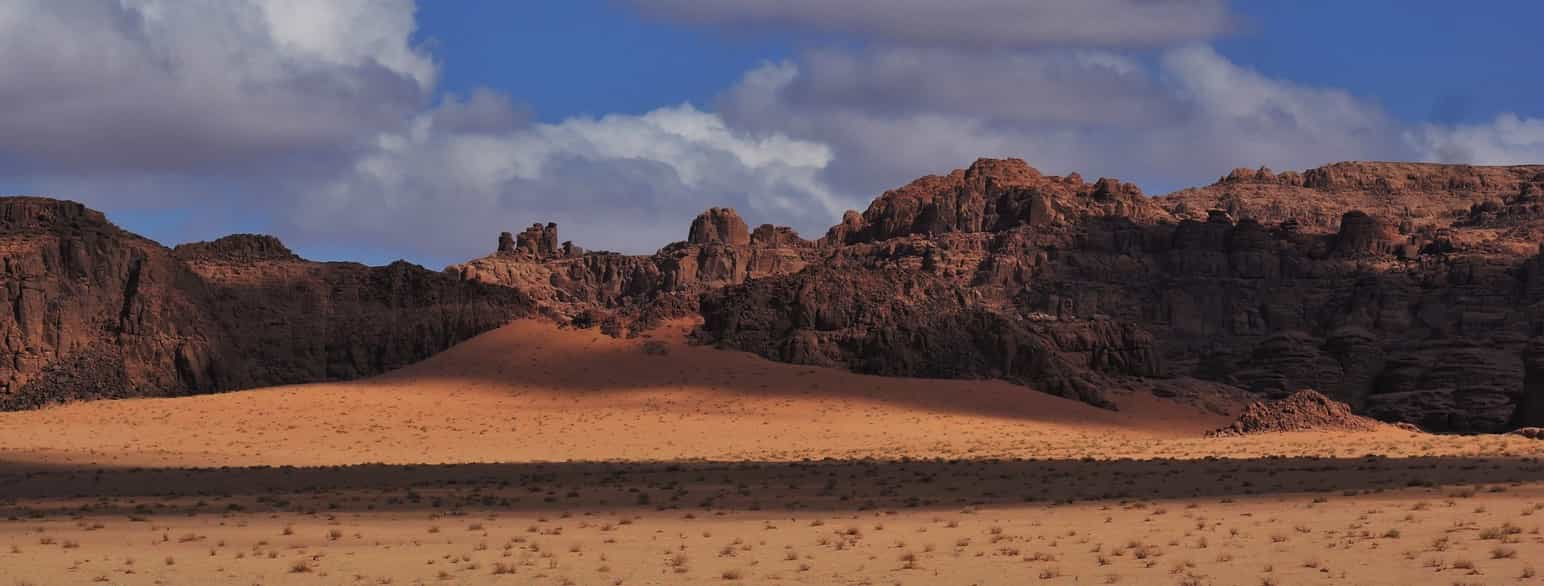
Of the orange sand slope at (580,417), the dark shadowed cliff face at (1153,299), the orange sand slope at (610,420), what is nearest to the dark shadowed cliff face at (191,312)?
the orange sand slope at (580,417)

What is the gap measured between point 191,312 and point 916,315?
2888 cm

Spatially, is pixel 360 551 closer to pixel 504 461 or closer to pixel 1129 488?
pixel 1129 488

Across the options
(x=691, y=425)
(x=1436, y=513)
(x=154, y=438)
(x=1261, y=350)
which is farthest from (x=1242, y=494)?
(x=1261, y=350)

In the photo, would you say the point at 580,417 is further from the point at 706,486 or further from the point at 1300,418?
the point at 706,486

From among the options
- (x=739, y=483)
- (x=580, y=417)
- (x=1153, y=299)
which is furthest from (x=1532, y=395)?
(x=1153, y=299)

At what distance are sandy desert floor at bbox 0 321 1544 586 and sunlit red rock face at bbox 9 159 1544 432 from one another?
3.47 meters

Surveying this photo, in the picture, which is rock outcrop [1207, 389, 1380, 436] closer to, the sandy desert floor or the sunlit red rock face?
the sandy desert floor

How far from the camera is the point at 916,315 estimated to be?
7688 cm

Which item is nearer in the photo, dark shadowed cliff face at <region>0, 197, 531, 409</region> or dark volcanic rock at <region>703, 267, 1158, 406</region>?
dark shadowed cliff face at <region>0, 197, 531, 409</region>

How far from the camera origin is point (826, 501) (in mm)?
35469

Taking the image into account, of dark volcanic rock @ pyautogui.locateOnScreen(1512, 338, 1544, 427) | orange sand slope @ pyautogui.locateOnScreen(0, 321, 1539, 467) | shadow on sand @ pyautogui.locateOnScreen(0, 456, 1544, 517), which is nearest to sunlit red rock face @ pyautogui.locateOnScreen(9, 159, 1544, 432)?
dark volcanic rock @ pyautogui.locateOnScreen(1512, 338, 1544, 427)

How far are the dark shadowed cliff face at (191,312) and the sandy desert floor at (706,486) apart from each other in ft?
11.1

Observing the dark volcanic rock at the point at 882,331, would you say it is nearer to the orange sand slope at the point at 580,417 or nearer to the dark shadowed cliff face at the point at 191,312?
the orange sand slope at the point at 580,417

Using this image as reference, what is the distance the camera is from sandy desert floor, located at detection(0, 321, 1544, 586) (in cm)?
2298
